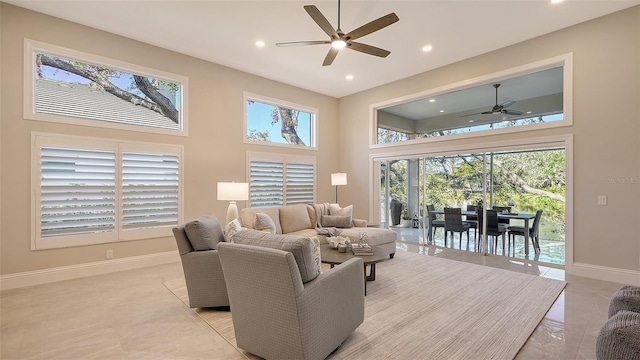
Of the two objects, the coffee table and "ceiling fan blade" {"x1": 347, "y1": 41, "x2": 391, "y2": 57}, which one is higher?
"ceiling fan blade" {"x1": 347, "y1": 41, "x2": 391, "y2": 57}

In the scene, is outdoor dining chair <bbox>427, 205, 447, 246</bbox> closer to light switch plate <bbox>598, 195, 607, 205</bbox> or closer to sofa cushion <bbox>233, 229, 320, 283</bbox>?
light switch plate <bbox>598, 195, 607, 205</bbox>

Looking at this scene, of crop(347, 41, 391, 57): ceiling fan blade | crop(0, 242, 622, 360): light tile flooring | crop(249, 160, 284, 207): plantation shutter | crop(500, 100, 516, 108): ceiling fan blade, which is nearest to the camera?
crop(0, 242, 622, 360): light tile flooring

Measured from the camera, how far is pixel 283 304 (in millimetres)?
1903

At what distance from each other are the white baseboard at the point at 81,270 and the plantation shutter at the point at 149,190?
1.70ft

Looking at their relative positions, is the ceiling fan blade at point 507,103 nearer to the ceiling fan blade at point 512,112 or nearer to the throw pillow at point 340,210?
the ceiling fan blade at point 512,112

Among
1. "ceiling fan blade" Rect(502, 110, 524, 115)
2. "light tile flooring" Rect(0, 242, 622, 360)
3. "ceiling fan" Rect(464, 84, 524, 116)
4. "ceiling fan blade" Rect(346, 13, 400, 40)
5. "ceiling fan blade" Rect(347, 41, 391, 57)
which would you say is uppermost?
"ceiling fan blade" Rect(346, 13, 400, 40)

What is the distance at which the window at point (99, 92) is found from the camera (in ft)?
12.9

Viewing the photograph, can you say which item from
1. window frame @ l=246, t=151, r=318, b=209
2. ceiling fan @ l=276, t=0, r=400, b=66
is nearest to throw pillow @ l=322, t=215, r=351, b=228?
window frame @ l=246, t=151, r=318, b=209

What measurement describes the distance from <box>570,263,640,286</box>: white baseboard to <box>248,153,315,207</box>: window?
198 inches

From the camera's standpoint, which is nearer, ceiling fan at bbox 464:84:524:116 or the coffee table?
the coffee table

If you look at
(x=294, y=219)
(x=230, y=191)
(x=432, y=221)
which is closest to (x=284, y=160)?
(x=294, y=219)

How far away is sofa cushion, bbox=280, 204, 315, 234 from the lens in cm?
513

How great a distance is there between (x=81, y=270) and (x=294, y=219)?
10.6ft

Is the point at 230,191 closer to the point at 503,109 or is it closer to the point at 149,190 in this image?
the point at 149,190
